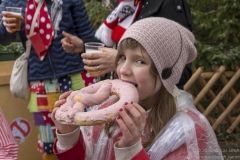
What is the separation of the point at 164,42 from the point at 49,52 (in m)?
1.50

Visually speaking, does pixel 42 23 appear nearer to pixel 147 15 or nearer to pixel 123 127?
pixel 147 15

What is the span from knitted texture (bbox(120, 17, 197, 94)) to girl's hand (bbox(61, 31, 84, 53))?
102 centimetres

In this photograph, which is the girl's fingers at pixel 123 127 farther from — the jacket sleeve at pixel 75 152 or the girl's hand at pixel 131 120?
the jacket sleeve at pixel 75 152

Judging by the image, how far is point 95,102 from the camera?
5.88 feet

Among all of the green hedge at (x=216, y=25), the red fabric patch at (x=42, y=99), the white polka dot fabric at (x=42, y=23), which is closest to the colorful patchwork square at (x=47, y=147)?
the red fabric patch at (x=42, y=99)

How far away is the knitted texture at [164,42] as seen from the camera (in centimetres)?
182

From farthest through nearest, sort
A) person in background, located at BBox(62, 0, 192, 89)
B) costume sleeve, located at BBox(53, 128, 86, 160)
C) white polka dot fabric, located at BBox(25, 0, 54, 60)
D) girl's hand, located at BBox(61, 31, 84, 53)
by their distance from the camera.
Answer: white polka dot fabric, located at BBox(25, 0, 54, 60) → girl's hand, located at BBox(61, 31, 84, 53) → person in background, located at BBox(62, 0, 192, 89) → costume sleeve, located at BBox(53, 128, 86, 160)

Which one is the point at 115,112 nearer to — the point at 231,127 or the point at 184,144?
the point at 184,144

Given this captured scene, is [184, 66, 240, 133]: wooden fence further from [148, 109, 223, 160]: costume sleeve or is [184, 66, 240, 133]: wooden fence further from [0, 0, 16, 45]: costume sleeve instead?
[148, 109, 223, 160]: costume sleeve

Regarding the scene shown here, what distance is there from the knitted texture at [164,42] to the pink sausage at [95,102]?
185mm

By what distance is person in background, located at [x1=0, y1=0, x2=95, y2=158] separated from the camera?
3098 millimetres

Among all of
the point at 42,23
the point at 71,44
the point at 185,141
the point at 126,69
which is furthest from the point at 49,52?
the point at 185,141

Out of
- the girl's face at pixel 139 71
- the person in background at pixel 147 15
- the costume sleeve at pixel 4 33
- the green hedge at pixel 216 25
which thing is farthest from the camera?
the green hedge at pixel 216 25

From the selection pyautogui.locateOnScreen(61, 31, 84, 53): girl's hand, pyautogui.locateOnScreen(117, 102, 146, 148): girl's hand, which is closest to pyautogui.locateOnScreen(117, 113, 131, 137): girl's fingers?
pyautogui.locateOnScreen(117, 102, 146, 148): girl's hand
